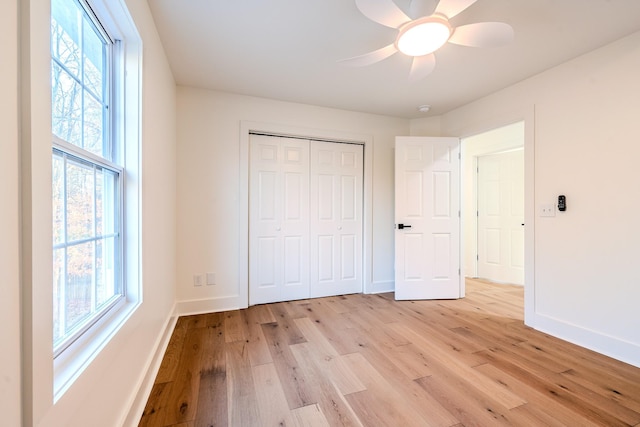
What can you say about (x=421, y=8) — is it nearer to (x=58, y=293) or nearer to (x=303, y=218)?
(x=58, y=293)

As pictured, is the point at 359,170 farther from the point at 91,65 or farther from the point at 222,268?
the point at 91,65

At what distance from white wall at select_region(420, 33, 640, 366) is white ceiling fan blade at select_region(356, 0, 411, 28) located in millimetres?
1800

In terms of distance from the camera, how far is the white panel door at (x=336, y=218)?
3355mm

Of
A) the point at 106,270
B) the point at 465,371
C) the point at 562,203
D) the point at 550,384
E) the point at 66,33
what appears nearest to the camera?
the point at 66,33

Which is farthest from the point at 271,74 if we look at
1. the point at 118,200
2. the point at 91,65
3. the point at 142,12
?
the point at 118,200

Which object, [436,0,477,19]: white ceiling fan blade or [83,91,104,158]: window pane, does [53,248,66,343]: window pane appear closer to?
[83,91,104,158]: window pane

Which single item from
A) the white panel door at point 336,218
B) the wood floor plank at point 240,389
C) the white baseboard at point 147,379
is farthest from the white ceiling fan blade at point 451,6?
the white baseboard at point 147,379

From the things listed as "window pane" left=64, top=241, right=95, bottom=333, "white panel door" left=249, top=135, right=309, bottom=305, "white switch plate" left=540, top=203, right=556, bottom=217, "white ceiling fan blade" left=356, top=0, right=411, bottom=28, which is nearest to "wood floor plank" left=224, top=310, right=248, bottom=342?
"white panel door" left=249, top=135, right=309, bottom=305

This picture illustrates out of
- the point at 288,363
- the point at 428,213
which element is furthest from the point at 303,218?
the point at 288,363

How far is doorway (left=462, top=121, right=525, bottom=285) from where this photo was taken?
400 cm

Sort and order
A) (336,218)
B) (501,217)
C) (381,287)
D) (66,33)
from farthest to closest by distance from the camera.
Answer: (501,217)
(381,287)
(336,218)
(66,33)

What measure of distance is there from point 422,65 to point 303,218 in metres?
2.01

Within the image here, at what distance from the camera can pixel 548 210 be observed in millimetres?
2406

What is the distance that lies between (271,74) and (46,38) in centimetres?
200
